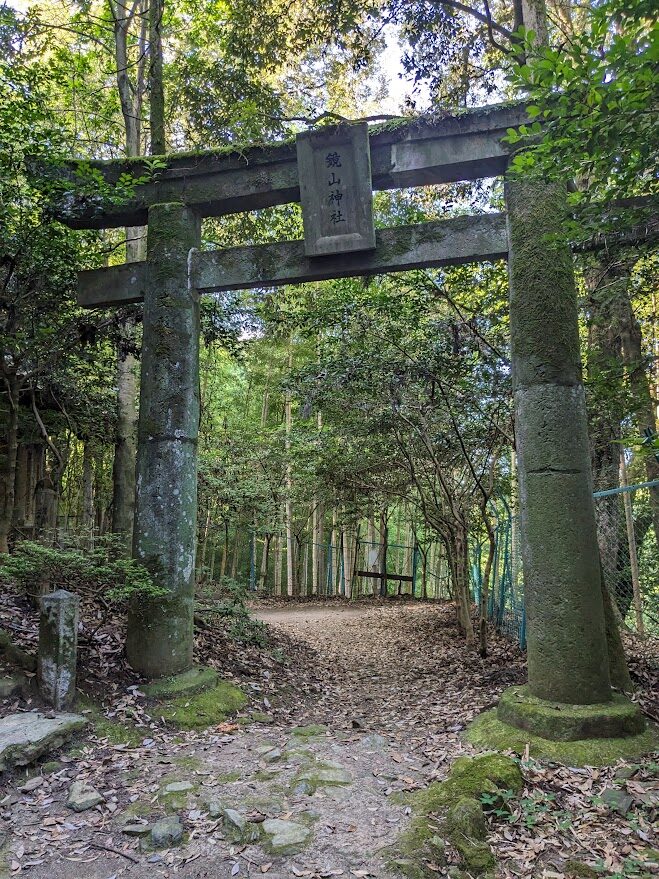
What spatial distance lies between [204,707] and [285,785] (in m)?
1.46

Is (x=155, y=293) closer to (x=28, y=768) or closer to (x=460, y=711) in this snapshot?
(x=28, y=768)

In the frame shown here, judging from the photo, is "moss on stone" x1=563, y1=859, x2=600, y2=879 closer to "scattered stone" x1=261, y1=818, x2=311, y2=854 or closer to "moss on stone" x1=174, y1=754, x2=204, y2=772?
"scattered stone" x1=261, y1=818, x2=311, y2=854

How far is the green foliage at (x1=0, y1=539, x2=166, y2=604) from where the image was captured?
4168 mm

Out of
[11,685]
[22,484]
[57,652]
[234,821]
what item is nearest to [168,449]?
[57,652]

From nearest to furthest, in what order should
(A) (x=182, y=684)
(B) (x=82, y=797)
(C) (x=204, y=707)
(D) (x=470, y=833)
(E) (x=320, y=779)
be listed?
(D) (x=470, y=833)
(B) (x=82, y=797)
(E) (x=320, y=779)
(C) (x=204, y=707)
(A) (x=182, y=684)

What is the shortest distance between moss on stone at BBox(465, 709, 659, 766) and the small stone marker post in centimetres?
293

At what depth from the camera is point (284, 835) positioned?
2943 millimetres

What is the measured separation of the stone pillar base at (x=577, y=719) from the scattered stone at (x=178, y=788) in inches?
86.8

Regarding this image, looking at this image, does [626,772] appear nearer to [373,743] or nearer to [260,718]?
[373,743]

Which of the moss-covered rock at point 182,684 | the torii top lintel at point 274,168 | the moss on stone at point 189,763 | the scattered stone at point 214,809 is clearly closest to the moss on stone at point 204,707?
the moss-covered rock at point 182,684

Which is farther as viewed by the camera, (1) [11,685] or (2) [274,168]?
(2) [274,168]

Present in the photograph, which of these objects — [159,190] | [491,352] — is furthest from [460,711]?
[159,190]

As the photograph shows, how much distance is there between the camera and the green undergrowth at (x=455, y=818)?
270cm

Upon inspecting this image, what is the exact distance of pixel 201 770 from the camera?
3713 mm
